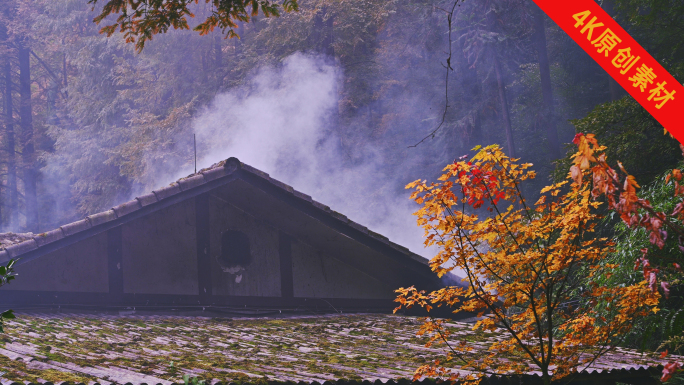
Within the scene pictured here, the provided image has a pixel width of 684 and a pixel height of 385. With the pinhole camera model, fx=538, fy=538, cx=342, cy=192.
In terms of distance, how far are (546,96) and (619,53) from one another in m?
19.1

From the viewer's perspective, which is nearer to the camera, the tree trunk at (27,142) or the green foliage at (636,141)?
the green foliage at (636,141)

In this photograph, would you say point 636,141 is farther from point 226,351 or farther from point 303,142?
point 303,142

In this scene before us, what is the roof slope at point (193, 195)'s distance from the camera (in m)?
7.82

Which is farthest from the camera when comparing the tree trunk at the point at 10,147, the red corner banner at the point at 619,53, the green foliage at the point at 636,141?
the tree trunk at the point at 10,147

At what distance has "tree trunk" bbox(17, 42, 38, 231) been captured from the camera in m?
31.4

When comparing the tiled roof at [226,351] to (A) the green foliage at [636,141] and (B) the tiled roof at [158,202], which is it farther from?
(A) the green foliage at [636,141]

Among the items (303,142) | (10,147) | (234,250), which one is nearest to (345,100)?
(303,142)

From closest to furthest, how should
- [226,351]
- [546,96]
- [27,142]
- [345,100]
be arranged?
[226,351], [546,96], [345,100], [27,142]

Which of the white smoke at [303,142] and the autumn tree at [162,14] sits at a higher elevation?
the white smoke at [303,142]

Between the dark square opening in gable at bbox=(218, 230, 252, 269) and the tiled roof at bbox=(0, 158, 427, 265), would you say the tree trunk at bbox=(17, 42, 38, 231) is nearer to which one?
the tiled roof at bbox=(0, 158, 427, 265)

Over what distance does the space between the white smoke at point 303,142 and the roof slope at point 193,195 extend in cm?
1690

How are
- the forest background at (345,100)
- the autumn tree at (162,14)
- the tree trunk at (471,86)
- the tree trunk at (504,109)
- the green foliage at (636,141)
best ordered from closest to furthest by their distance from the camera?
the autumn tree at (162,14) → the green foliage at (636,141) → the tree trunk at (504,109) → the forest background at (345,100) → the tree trunk at (471,86)

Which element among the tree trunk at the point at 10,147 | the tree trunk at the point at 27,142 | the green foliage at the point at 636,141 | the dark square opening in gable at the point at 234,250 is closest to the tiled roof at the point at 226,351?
the dark square opening in gable at the point at 234,250

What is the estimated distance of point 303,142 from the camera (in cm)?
Result: 2659
